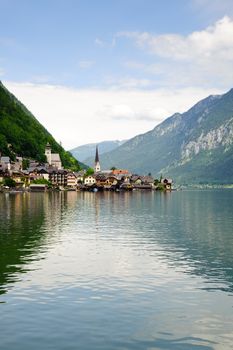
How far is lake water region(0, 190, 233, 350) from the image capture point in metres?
26.4

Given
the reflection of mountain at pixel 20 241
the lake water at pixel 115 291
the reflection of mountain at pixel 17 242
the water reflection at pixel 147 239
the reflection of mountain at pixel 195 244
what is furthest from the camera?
the water reflection at pixel 147 239

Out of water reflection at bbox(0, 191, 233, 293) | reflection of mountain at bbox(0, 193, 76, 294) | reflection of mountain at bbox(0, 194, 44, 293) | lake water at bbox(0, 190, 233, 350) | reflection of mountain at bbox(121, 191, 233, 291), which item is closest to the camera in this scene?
lake water at bbox(0, 190, 233, 350)

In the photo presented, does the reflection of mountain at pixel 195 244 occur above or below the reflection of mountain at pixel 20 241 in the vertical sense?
below

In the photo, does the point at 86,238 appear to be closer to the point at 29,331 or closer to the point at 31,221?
the point at 31,221

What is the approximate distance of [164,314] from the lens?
30.4 meters

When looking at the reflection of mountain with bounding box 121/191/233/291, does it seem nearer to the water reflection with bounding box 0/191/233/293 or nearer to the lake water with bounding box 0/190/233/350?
the water reflection with bounding box 0/191/233/293

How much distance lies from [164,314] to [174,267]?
15.3 metres

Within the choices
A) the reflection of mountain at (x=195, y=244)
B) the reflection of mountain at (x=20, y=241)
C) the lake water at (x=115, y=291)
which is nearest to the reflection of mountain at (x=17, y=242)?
the reflection of mountain at (x=20, y=241)

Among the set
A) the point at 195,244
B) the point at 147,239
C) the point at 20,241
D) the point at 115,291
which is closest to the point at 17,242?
the point at 20,241

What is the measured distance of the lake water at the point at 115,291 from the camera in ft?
86.5

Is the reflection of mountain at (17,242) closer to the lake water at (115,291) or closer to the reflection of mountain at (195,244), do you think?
the lake water at (115,291)

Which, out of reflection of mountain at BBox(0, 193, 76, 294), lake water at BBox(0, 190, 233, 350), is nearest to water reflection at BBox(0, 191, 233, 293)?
reflection of mountain at BBox(0, 193, 76, 294)

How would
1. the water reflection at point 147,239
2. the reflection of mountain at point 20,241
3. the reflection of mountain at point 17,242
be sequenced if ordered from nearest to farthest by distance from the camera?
the reflection of mountain at point 17,242
the reflection of mountain at point 20,241
the water reflection at point 147,239

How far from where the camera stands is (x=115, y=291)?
36.3m
